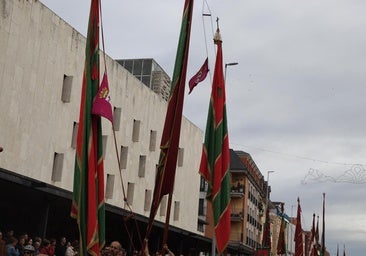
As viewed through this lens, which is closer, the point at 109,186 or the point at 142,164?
the point at 109,186

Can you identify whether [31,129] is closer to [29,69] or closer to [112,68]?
[29,69]

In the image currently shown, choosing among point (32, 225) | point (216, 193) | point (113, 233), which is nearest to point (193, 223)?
point (113, 233)

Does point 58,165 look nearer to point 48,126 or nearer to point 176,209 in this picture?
point 48,126

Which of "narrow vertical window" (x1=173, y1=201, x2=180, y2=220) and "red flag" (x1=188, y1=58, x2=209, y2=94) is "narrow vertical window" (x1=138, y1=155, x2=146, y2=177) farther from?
"red flag" (x1=188, y1=58, x2=209, y2=94)

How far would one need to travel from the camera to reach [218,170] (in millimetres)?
9812

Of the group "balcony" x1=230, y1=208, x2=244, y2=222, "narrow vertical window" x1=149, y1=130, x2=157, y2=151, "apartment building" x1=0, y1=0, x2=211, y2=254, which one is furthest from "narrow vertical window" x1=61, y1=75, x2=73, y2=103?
"balcony" x1=230, y1=208, x2=244, y2=222

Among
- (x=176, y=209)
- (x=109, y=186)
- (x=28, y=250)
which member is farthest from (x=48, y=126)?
(x=176, y=209)

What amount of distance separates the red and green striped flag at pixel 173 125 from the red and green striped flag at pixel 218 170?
2948 millimetres

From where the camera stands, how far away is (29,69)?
25781 mm

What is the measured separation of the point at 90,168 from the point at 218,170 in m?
3.10

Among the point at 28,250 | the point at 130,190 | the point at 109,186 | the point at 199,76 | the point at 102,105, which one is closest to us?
the point at 102,105

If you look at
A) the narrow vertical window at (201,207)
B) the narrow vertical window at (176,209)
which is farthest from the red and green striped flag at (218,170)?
the narrow vertical window at (201,207)

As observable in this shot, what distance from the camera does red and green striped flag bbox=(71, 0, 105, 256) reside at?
23.3ft

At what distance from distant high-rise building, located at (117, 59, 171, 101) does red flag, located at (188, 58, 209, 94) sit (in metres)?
36.8
